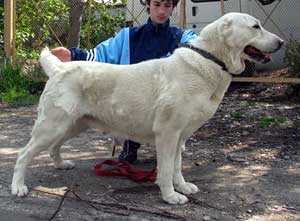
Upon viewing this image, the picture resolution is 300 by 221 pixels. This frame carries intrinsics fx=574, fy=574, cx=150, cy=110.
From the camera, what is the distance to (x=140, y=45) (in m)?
6.01

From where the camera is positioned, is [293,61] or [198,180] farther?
[293,61]

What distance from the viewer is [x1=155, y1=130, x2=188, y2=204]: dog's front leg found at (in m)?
4.74

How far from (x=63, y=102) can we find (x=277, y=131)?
3671 mm

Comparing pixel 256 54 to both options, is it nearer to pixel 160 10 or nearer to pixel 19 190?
pixel 160 10

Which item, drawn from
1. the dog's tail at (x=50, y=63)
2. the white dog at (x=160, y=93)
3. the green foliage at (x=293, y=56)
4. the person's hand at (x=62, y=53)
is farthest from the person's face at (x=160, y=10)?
the green foliage at (x=293, y=56)

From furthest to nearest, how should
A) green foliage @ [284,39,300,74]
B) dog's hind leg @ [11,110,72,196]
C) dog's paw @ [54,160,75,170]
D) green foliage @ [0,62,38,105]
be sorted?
green foliage @ [0,62,38,105], green foliage @ [284,39,300,74], dog's paw @ [54,160,75,170], dog's hind leg @ [11,110,72,196]

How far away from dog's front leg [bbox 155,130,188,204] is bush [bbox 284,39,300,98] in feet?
19.7

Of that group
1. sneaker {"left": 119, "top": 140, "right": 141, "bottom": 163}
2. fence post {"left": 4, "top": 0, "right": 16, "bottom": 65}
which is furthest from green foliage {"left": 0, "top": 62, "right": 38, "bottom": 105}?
sneaker {"left": 119, "top": 140, "right": 141, "bottom": 163}

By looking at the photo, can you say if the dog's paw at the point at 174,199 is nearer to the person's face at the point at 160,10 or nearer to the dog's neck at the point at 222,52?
the dog's neck at the point at 222,52

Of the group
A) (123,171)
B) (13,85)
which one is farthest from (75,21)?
(123,171)

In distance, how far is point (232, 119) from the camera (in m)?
8.60

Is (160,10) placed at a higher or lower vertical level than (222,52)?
higher

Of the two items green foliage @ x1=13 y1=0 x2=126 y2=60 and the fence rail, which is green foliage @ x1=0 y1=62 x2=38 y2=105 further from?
green foliage @ x1=13 y1=0 x2=126 y2=60

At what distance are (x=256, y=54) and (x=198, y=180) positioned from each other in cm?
148
